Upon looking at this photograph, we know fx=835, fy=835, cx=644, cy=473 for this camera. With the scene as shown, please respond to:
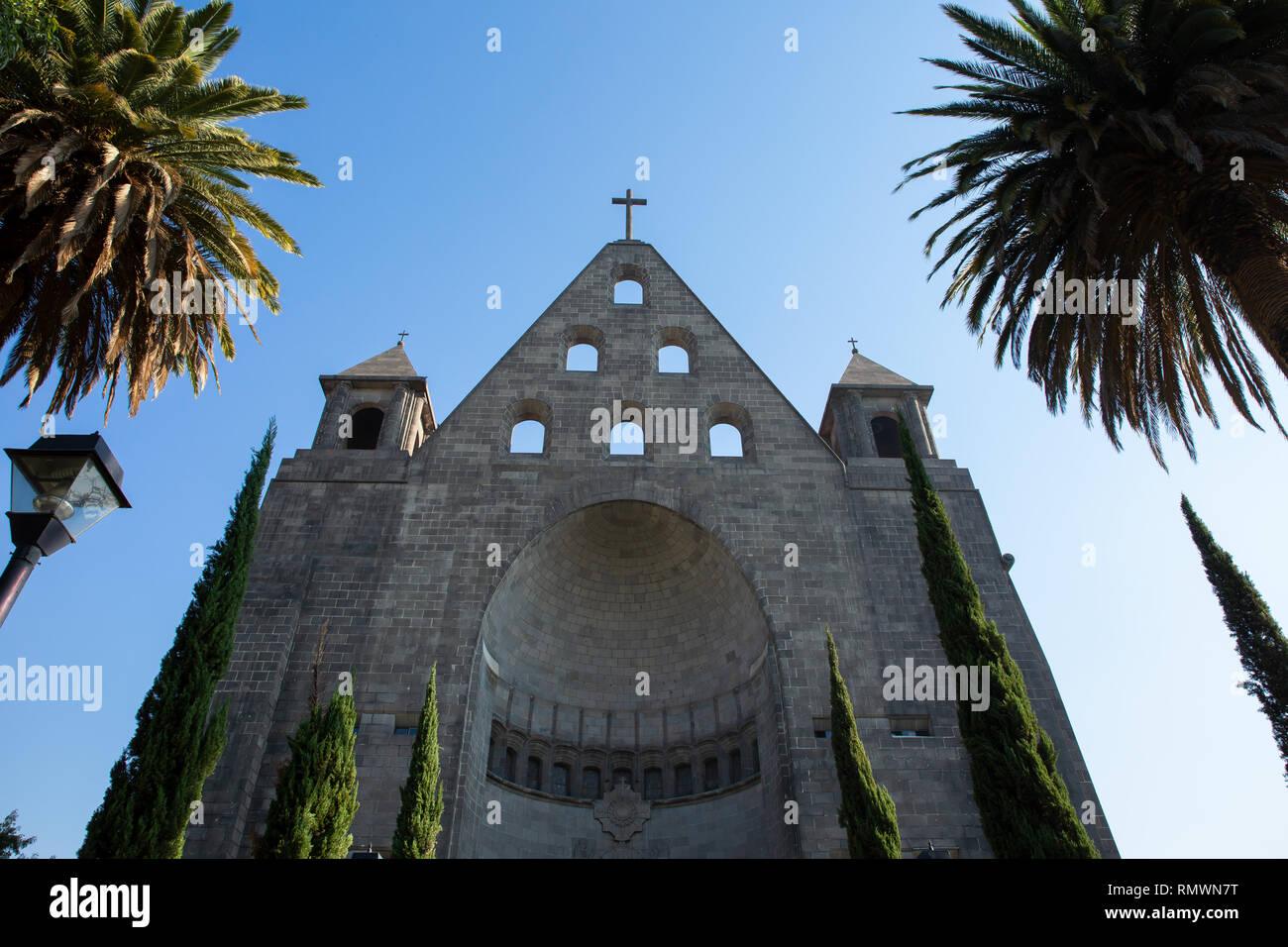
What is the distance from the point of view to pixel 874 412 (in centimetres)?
2812

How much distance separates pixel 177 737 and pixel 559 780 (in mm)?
11976

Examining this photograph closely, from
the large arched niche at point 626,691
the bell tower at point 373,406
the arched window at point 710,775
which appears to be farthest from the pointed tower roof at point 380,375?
the arched window at point 710,775

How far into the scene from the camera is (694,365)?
27984 millimetres

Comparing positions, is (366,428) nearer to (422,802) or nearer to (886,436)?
(422,802)

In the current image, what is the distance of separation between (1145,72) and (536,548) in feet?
57.8

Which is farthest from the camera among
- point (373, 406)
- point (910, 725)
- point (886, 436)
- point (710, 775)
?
point (886, 436)

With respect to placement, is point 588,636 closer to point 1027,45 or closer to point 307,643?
point 307,643

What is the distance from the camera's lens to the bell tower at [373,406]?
26.4 meters

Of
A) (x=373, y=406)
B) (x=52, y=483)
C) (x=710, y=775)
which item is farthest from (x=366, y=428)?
(x=52, y=483)

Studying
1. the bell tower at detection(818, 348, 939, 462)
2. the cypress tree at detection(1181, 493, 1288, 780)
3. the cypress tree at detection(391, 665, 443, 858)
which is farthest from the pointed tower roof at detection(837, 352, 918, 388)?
the cypress tree at detection(391, 665, 443, 858)

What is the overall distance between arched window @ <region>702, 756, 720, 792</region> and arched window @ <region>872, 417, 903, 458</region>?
12094 mm

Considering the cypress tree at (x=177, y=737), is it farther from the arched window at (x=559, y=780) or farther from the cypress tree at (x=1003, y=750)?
the cypress tree at (x=1003, y=750)

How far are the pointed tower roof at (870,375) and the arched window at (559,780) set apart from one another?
1537 cm

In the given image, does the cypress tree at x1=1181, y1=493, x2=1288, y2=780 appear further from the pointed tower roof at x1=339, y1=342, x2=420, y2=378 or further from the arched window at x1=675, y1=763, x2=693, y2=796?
the pointed tower roof at x1=339, y1=342, x2=420, y2=378
